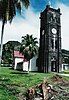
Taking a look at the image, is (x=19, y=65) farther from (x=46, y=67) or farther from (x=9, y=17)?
(x=9, y=17)

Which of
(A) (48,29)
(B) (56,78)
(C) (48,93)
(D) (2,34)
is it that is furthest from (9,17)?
(A) (48,29)

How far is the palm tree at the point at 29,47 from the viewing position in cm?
5347

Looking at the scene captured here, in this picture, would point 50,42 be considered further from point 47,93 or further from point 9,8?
point 47,93

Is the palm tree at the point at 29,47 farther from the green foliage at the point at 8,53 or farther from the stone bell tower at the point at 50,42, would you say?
the green foliage at the point at 8,53

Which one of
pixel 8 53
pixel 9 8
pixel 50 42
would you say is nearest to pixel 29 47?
pixel 50 42

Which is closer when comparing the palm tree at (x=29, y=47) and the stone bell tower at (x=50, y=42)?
the palm tree at (x=29, y=47)

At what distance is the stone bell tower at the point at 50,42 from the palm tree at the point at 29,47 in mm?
9995

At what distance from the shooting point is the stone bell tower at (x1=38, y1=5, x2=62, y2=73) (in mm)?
64250

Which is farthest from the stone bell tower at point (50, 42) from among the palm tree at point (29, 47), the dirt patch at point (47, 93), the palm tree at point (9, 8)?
the dirt patch at point (47, 93)

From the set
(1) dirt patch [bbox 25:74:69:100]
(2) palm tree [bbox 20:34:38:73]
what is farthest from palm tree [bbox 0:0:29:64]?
(2) palm tree [bbox 20:34:38:73]

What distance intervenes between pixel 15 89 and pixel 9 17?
45.9 ft

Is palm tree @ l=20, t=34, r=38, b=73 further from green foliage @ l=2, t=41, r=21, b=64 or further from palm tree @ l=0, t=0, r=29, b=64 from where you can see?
green foliage @ l=2, t=41, r=21, b=64

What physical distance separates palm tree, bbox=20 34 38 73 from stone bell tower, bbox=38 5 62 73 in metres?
10.00

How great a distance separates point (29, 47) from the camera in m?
53.7
